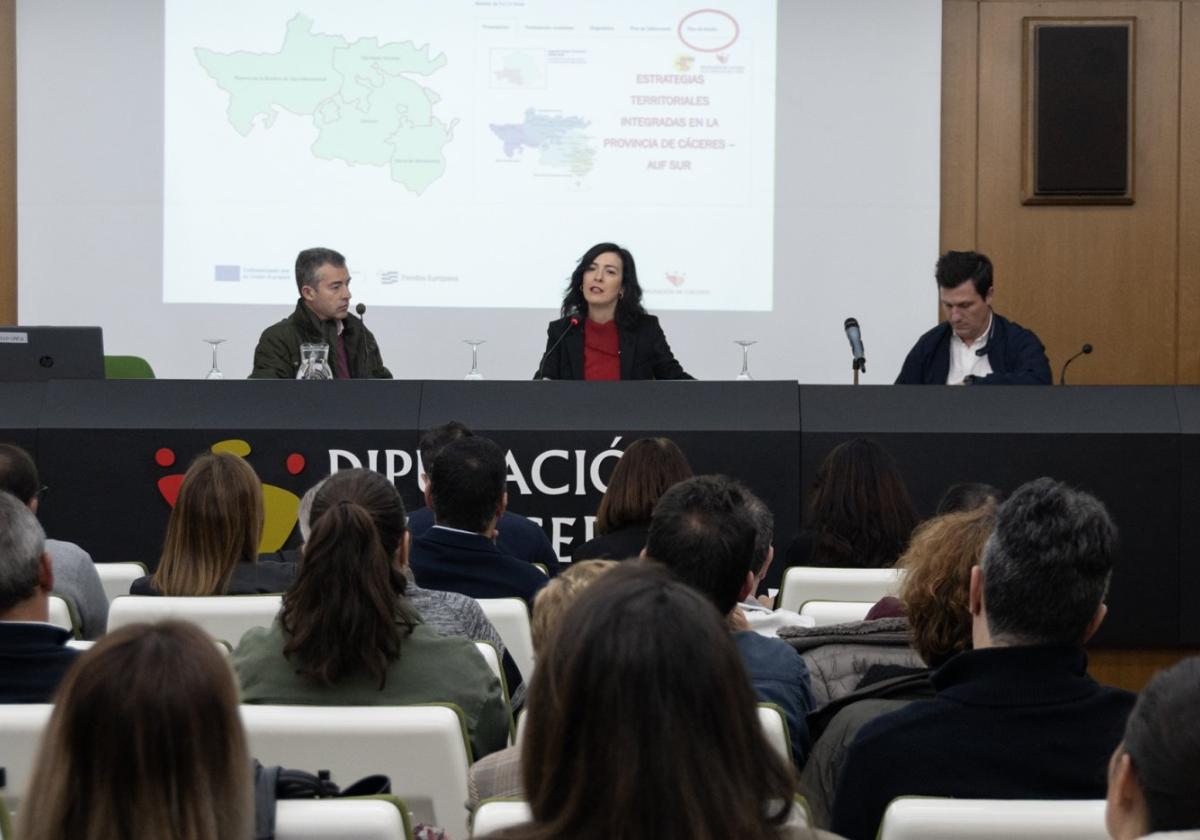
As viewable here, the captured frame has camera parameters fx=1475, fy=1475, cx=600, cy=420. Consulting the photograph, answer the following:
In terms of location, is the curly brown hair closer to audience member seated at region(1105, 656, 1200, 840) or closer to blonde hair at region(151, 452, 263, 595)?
audience member seated at region(1105, 656, 1200, 840)

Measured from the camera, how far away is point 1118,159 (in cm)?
677

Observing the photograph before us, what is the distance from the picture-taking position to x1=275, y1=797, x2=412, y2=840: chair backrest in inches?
55.6

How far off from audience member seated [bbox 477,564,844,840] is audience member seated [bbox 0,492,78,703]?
1065 millimetres

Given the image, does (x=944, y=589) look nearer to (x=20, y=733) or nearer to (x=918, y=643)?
(x=918, y=643)

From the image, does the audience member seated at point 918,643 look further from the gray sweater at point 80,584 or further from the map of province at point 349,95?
the map of province at point 349,95

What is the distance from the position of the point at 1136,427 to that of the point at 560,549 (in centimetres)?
179

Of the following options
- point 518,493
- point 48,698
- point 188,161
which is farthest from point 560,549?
point 188,161

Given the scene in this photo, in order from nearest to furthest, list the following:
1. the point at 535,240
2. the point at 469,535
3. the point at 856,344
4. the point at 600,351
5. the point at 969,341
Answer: the point at 469,535
the point at 856,344
the point at 969,341
the point at 600,351
the point at 535,240

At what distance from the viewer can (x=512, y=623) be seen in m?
2.75

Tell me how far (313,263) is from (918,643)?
11.6ft

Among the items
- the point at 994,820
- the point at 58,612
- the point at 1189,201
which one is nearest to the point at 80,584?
the point at 58,612

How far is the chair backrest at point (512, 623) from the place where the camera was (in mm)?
2732

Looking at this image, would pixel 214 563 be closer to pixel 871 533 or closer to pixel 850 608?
pixel 850 608

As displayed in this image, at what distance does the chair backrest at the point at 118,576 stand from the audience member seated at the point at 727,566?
1656 mm
